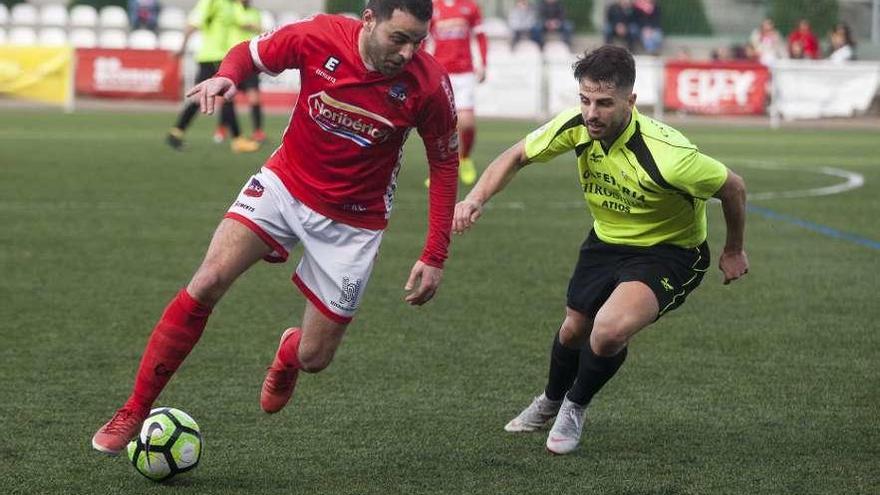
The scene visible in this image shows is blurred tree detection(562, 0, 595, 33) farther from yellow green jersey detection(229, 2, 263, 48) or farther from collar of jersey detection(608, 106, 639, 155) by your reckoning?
collar of jersey detection(608, 106, 639, 155)

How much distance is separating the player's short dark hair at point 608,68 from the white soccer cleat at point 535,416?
1.35m

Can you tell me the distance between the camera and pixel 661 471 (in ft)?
18.2

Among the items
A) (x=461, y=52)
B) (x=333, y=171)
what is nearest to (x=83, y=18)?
(x=461, y=52)

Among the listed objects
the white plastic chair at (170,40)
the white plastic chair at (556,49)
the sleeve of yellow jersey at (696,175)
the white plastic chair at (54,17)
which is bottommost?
the white plastic chair at (54,17)

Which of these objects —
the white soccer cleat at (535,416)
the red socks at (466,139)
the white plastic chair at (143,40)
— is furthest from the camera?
the white plastic chair at (143,40)

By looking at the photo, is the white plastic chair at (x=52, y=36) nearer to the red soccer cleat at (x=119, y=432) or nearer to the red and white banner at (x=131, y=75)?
the red and white banner at (x=131, y=75)

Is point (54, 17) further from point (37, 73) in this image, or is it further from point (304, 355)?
point (304, 355)

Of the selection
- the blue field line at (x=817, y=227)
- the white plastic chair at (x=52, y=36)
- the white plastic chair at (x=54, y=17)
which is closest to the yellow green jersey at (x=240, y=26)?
the blue field line at (x=817, y=227)

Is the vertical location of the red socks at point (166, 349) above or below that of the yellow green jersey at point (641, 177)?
below

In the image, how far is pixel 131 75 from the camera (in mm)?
28438

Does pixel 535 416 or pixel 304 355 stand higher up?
pixel 304 355

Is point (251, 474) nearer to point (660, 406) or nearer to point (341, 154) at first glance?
point (341, 154)

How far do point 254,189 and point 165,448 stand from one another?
3.46ft

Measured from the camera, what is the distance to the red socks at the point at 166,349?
17.9 ft
